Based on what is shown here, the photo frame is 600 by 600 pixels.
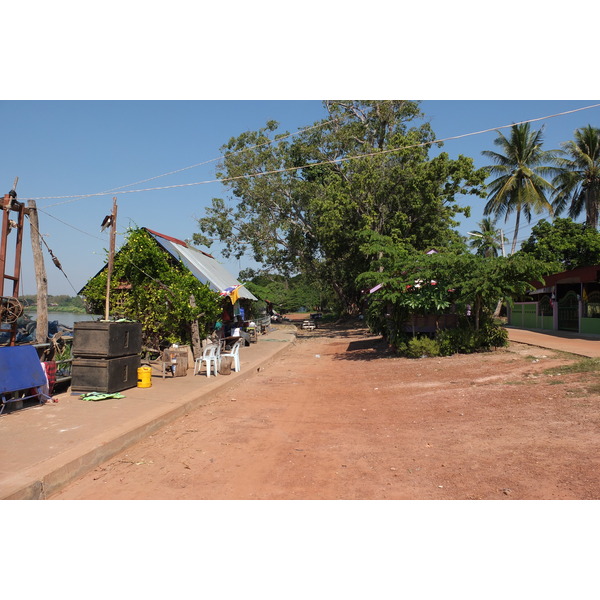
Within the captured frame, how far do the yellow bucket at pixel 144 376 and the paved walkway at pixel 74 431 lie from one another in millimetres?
216

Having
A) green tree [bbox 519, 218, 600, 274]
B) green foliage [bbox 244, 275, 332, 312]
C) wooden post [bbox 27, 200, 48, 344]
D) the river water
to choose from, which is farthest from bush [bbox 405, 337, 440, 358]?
green foliage [bbox 244, 275, 332, 312]

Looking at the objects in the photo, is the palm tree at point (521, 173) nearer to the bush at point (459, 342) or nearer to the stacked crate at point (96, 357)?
the bush at point (459, 342)

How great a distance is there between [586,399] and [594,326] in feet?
49.3

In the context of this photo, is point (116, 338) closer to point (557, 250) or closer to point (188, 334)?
point (188, 334)

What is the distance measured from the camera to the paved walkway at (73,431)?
4797 millimetres

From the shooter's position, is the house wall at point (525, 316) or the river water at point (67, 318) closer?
the river water at point (67, 318)

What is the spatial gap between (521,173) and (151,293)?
91.3 feet

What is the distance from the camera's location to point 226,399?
10016 mm

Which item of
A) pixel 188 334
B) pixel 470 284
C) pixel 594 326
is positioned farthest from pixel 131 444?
pixel 594 326

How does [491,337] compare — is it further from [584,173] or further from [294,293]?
[294,293]

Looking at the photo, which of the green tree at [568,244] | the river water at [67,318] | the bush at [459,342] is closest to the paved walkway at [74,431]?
the river water at [67,318]

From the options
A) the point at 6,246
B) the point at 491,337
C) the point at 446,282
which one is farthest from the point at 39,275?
the point at 491,337

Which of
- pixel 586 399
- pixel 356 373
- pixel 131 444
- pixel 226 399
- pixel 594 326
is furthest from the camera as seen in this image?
pixel 594 326

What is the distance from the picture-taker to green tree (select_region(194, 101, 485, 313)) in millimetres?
27047
